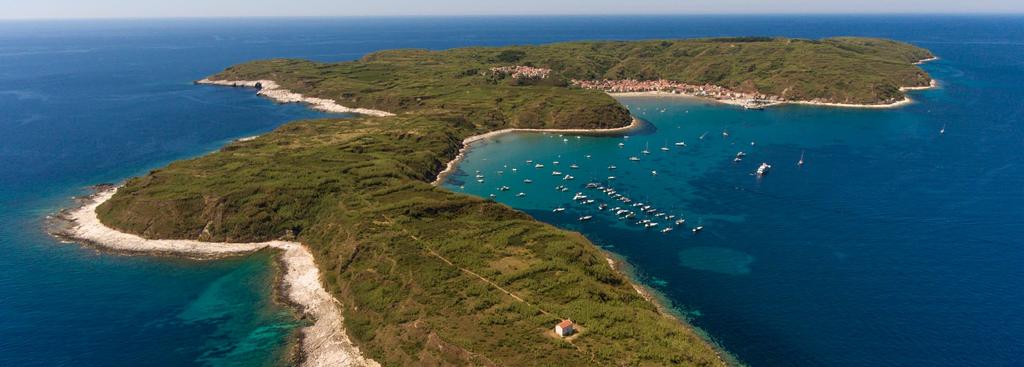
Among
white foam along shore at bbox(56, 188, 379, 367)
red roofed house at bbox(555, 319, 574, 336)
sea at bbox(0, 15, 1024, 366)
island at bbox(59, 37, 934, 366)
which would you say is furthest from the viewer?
sea at bbox(0, 15, 1024, 366)

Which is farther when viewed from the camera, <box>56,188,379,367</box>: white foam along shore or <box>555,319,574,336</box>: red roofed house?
<box>56,188,379,367</box>: white foam along shore

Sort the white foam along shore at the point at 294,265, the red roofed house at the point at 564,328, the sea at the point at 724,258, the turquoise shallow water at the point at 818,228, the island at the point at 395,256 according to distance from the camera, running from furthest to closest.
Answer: the turquoise shallow water at the point at 818,228
the sea at the point at 724,258
the white foam along shore at the point at 294,265
the island at the point at 395,256
the red roofed house at the point at 564,328

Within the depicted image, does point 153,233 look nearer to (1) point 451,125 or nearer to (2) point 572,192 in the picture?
(2) point 572,192

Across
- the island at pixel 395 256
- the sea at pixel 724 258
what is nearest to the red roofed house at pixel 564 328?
the island at pixel 395 256

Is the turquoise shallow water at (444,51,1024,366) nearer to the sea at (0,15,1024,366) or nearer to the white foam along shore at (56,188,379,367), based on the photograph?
the sea at (0,15,1024,366)

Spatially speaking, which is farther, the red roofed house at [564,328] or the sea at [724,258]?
the sea at [724,258]

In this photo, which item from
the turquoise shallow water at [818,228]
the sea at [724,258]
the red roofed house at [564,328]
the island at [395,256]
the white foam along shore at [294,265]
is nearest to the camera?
the red roofed house at [564,328]

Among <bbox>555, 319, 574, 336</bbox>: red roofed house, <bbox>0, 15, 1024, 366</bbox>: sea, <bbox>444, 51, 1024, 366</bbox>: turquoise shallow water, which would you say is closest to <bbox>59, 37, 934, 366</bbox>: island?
<bbox>555, 319, 574, 336</bbox>: red roofed house

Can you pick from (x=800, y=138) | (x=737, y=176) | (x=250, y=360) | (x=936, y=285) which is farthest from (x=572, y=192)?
(x=800, y=138)

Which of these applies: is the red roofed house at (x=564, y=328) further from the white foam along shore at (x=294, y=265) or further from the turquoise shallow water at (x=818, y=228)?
the white foam along shore at (x=294, y=265)
